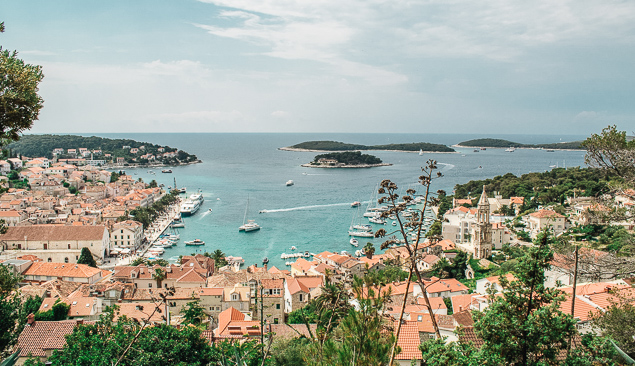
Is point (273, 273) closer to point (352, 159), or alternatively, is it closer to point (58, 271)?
point (58, 271)

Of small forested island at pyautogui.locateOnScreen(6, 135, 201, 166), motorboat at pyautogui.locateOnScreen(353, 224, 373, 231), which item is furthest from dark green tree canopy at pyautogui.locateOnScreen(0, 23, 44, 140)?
small forested island at pyautogui.locateOnScreen(6, 135, 201, 166)

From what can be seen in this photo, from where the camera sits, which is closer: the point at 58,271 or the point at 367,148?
the point at 58,271

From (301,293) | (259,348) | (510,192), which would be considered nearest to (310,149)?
(510,192)

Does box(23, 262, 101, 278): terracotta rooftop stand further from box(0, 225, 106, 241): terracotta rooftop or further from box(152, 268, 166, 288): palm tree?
box(0, 225, 106, 241): terracotta rooftop

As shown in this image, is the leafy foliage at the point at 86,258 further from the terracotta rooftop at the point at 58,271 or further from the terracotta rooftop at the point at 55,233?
→ the terracotta rooftop at the point at 58,271

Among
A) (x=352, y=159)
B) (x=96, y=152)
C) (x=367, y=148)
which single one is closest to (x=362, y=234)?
(x=352, y=159)

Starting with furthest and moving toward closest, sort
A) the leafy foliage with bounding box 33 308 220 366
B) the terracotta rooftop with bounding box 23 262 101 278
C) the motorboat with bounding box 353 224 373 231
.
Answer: the motorboat with bounding box 353 224 373 231 → the terracotta rooftop with bounding box 23 262 101 278 → the leafy foliage with bounding box 33 308 220 366
